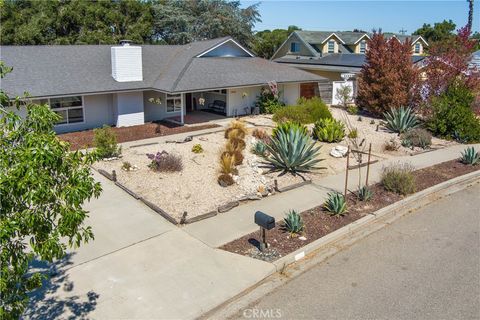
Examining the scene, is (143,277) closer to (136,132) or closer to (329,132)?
(329,132)

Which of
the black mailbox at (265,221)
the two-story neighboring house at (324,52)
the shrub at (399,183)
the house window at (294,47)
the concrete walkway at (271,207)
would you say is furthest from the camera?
the house window at (294,47)

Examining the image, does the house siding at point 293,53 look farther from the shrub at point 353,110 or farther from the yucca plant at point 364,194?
the yucca plant at point 364,194

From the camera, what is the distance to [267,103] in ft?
82.9

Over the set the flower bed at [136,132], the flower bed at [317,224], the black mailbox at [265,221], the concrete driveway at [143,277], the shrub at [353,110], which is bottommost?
the concrete driveway at [143,277]

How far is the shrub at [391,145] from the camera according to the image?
56.9ft

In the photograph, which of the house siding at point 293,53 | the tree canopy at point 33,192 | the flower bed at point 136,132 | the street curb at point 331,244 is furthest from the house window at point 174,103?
the house siding at point 293,53

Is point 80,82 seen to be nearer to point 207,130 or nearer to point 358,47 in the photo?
point 207,130

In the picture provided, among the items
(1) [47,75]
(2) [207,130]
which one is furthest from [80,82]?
(2) [207,130]

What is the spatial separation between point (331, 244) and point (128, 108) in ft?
50.0

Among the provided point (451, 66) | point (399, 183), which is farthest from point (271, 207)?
point (451, 66)

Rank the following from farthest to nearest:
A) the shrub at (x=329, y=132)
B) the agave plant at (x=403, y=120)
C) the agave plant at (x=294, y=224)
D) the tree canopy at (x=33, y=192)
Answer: the agave plant at (x=403, y=120)
the shrub at (x=329, y=132)
the agave plant at (x=294, y=224)
the tree canopy at (x=33, y=192)

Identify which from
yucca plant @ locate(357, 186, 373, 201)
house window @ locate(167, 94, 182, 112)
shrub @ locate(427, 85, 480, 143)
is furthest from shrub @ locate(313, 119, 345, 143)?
house window @ locate(167, 94, 182, 112)

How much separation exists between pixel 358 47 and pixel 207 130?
33.3m

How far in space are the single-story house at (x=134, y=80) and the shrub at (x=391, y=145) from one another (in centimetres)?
855
